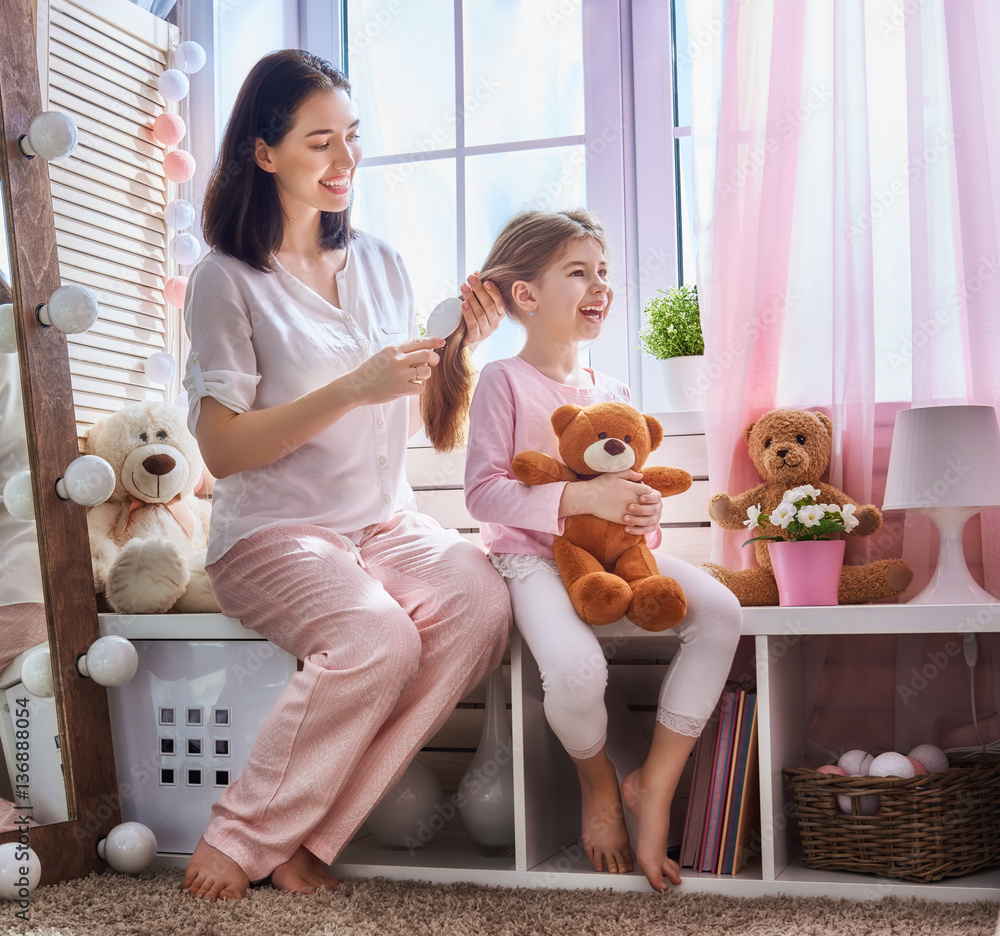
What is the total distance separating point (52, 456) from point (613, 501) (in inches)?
31.7

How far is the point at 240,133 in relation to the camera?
1517mm

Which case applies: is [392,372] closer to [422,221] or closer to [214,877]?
[214,877]

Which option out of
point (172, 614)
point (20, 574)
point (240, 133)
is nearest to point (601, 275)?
point (240, 133)

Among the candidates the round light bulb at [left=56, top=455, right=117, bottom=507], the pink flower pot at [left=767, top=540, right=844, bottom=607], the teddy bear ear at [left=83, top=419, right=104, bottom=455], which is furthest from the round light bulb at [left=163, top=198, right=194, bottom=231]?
the pink flower pot at [left=767, top=540, right=844, bottom=607]

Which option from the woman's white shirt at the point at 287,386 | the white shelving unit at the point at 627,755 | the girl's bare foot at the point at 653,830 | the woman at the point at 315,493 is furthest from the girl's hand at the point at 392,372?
the girl's bare foot at the point at 653,830

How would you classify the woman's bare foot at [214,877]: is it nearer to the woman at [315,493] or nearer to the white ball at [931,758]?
the woman at [315,493]

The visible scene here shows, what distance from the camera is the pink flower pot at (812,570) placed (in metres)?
1.42

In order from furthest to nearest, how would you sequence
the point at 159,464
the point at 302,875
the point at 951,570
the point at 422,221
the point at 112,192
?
the point at 422,221 < the point at 112,192 < the point at 159,464 < the point at 951,570 < the point at 302,875

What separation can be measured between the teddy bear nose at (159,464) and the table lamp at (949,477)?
1.14m

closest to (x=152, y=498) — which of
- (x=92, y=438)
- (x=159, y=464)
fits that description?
(x=159, y=464)

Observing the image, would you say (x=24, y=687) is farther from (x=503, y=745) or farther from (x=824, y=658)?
(x=824, y=658)

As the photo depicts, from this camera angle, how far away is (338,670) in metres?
1.28

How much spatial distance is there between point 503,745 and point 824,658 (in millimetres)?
497

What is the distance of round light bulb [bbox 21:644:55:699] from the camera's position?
1.43 m
